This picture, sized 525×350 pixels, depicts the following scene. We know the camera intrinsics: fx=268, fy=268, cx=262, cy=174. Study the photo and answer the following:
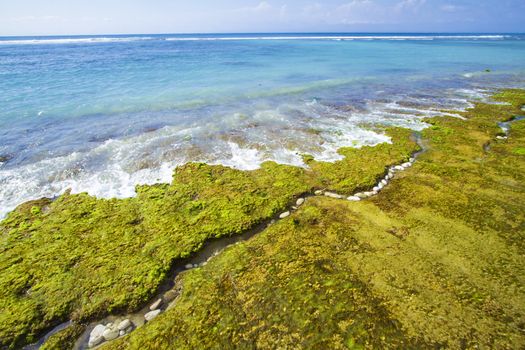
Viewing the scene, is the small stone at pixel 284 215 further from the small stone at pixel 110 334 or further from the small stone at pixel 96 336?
the small stone at pixel 96 336

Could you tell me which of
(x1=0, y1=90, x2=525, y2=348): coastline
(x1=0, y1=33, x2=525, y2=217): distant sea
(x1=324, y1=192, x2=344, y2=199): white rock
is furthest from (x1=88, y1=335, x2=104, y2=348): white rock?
(x1=324, y1=192, x2=344, y2=199): white rock

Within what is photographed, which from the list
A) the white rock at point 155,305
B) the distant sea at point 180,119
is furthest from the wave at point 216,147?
the white rock at point 155,305

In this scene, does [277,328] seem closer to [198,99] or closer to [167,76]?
[198,99]

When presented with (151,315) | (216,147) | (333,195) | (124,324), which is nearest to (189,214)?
(151,315)

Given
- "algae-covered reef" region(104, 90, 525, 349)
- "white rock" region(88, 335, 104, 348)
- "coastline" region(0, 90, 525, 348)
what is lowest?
"white rock" region(88, 335, 104, 348)

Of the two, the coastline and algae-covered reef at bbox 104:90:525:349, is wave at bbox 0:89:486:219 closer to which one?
the coastline
